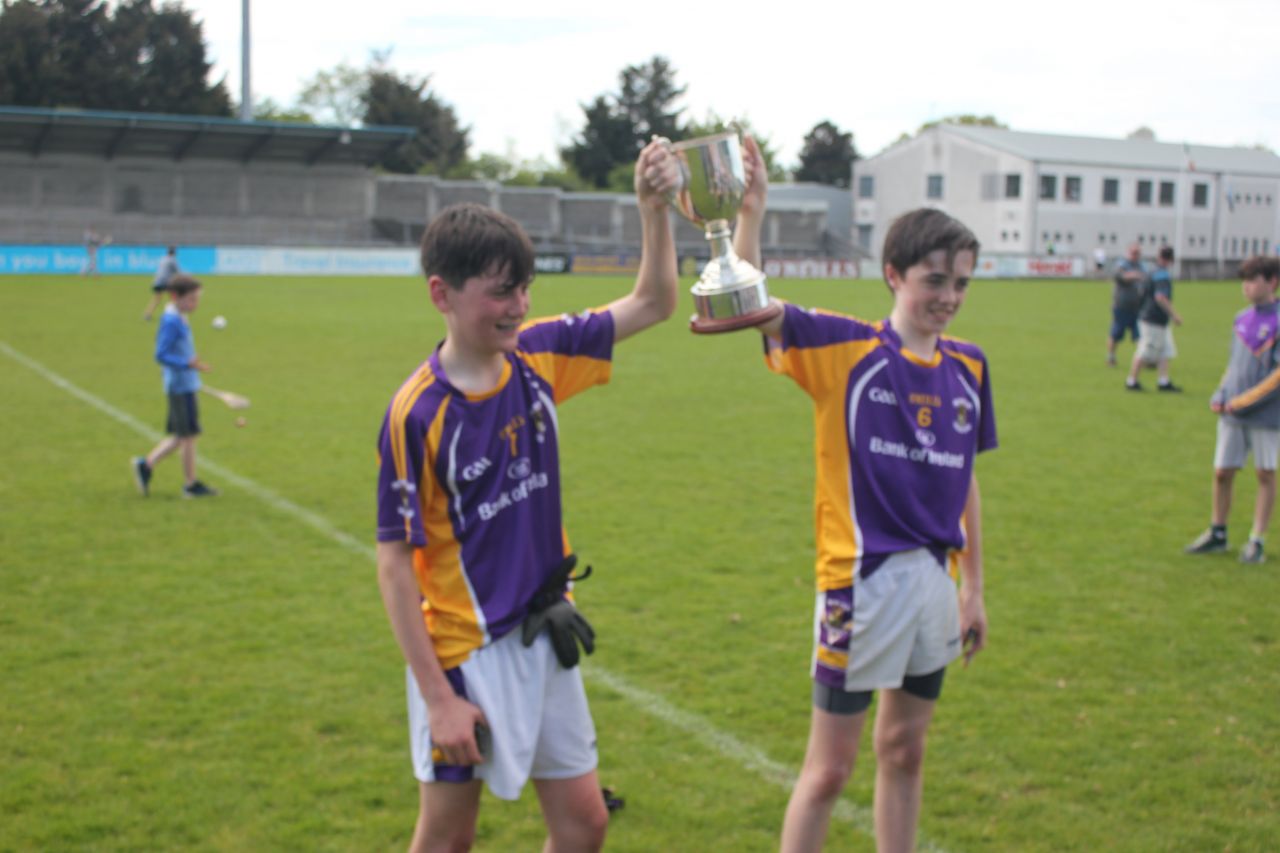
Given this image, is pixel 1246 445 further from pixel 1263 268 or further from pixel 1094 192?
pixel 1094 192

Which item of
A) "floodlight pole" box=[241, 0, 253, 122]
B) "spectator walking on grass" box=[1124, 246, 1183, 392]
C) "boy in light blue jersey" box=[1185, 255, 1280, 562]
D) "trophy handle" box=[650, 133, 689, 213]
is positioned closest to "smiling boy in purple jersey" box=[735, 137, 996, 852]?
"trophy handle" box=[650, 133, 689, 213]

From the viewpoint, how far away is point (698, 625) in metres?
6.39

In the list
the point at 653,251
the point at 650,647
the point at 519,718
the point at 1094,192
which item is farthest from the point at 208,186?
the point at 519,718

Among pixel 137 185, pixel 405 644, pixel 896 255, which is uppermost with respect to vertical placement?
pixel 137 185

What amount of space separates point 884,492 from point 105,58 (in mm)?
76427

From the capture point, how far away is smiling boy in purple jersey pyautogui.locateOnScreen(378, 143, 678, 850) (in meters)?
2.71

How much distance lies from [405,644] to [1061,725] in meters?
3.45

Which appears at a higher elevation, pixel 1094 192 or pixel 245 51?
pixel 245 51

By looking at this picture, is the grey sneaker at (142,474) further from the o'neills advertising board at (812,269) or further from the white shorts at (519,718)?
the o'neills advertising board at (812,269)

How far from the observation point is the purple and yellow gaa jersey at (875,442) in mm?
3289

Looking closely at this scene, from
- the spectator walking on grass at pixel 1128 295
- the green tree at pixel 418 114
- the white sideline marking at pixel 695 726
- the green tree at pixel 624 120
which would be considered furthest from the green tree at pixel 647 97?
the white sideline marking at pixel 695 726

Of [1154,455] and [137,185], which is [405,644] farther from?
[137,185]

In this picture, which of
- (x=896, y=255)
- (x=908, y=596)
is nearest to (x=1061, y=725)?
(x=908, y=596)

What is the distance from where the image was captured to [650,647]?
605 cm
